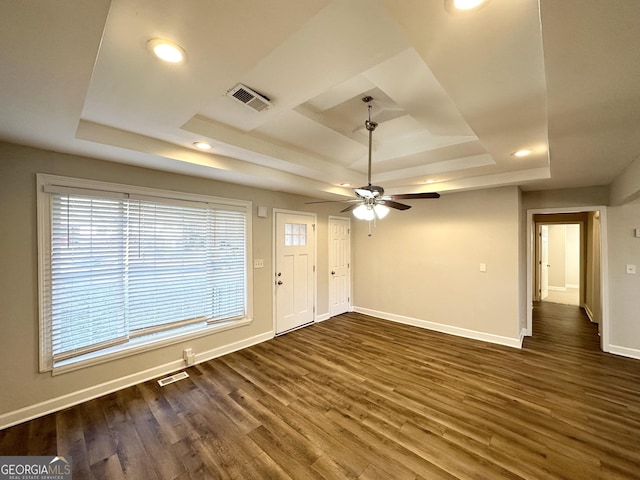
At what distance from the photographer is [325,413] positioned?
2.49m

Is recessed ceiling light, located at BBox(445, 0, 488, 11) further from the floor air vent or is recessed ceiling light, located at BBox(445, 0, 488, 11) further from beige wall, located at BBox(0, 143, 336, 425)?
the floor air vent

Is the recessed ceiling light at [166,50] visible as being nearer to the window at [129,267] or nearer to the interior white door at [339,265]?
the window at [129,267]

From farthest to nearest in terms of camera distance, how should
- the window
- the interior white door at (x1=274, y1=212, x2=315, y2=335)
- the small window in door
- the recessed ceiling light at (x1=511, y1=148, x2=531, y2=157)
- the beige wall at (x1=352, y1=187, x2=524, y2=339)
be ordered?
the small window in door, the interior white door at (x1=274, y1=212, x2=315, y2=335), the beige wall at (x1=352, y1=187, x2=524, y2=339), the recessed ceiling light at (x1=511, y1=148, x2=531, y2=157), the window

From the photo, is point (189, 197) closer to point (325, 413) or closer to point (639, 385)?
point (325, 413)

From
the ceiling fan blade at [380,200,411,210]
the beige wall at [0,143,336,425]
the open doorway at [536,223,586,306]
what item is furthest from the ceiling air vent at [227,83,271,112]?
the open doorway at [536,223,586,306]

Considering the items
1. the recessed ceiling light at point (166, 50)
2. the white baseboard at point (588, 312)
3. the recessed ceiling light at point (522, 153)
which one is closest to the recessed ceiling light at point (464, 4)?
the recessed ceiling light at point (166, 50)

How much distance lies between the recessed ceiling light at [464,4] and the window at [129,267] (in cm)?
327

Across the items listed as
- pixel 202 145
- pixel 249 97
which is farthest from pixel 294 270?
pixel 249 97

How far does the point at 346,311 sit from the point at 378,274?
46.0 inches

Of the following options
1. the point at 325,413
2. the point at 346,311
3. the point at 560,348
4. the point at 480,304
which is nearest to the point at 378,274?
the point at 346,311

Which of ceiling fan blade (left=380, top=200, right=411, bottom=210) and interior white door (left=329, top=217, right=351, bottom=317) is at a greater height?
ceiling fan blade (left=380, top=200, right=411, bottom=210)

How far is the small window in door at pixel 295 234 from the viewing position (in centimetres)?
470

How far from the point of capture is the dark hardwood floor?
6.25 feet

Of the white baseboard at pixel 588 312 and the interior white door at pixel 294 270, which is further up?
the interior white door at pixel 294 270
